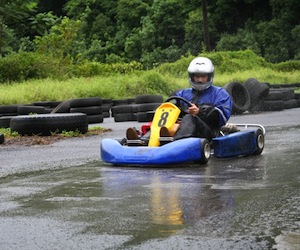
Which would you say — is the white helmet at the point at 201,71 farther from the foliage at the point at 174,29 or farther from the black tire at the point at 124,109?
the foliage at the point at 174,29

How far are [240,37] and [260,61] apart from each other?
13.3 meters

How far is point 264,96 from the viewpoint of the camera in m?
21.0

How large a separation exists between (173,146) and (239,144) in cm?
110

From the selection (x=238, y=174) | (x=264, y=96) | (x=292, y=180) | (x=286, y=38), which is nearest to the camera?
(x=292, y=180)

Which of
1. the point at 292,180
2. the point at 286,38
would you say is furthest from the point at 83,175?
the point at 286,38

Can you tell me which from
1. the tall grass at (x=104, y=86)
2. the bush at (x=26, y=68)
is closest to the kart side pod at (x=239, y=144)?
the tall grass at (x=104, y=86)

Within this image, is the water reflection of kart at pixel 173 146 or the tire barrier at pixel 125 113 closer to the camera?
the water reflection of kart at pixel 173 146

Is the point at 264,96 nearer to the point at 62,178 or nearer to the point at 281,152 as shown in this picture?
the point at 281,152

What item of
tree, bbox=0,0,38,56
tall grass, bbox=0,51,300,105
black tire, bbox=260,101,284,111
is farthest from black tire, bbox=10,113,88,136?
tree, bbox=0,0,38,56

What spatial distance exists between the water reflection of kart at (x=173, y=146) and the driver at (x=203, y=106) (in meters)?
0.12

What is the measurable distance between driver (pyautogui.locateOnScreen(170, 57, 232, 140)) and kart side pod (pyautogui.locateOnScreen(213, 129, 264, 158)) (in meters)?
0.16

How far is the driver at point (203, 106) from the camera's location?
29.5 feet

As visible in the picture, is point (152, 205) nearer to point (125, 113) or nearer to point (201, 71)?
point (201, 71)

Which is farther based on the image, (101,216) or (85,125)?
(85,125)
